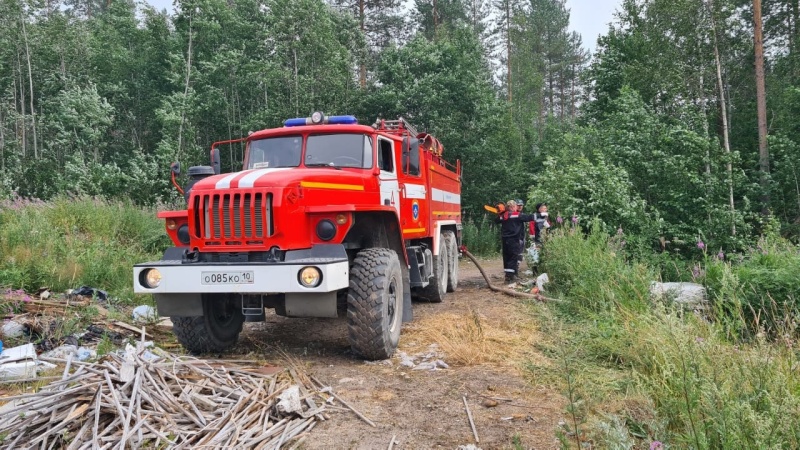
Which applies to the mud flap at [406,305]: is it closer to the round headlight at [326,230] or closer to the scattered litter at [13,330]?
the round headlight at [326,230]

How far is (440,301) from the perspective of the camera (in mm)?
8703

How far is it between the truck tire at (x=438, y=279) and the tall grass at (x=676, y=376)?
264cm

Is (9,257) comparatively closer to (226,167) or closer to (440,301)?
(440,301)

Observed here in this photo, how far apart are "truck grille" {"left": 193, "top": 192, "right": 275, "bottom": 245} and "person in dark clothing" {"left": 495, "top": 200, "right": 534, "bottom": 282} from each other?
672cm

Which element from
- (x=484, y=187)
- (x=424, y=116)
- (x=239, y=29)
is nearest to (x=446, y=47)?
(x=424, y=116)

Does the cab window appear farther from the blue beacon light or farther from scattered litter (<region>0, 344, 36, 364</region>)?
scattered litter (<region>0, 344, 36, 364</region>)

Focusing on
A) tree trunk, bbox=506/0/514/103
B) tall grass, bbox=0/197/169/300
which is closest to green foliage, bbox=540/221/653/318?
tall grass, bbox=0/197/169/300

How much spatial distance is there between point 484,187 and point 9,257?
695 inches

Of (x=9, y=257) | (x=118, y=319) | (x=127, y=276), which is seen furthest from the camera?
(x=127, y=276)

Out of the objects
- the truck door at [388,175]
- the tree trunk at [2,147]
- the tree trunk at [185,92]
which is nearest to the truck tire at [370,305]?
the truck door at [388,175]

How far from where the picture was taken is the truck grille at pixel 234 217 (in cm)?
464

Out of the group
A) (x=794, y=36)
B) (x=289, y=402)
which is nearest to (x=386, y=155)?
(x=289, y=402)

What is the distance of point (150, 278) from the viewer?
4.62m

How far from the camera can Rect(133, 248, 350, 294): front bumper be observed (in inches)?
170
